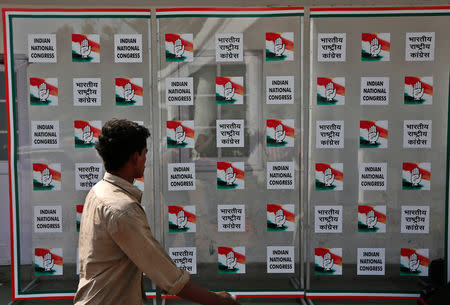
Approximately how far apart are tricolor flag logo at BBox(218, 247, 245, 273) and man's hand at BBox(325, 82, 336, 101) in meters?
1.57

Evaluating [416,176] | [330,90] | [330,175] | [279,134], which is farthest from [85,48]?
[416,176]

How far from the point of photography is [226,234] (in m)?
3.61

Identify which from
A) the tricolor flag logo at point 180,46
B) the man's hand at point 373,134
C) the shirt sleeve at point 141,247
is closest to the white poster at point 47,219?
the tricolor flag logo at point 180,46

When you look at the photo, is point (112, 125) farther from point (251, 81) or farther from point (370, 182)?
point (370, 182)

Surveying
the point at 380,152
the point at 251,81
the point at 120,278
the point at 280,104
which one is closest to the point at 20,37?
the point at 251,81

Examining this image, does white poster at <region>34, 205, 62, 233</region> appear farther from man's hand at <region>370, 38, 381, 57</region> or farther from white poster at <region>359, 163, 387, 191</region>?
man's hand at <region>370, 38, 381, 57</region>

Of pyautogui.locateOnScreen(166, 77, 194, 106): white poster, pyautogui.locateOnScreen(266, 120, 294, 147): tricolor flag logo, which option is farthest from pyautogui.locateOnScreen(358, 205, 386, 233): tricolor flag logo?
pyautogui.locateOnScreen(166, 77, 194, 106): white poster

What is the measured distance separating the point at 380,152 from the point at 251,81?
132 cm

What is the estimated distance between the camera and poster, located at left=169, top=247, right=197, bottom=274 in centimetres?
360

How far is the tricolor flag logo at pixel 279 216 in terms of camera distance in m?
3.58

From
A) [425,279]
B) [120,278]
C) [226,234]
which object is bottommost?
[425,279]

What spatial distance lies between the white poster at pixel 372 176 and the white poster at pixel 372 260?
58 centimetres

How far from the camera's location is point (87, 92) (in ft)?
11.4

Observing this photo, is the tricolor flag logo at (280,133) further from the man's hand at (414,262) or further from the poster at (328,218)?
the man's hand at (414,262)
